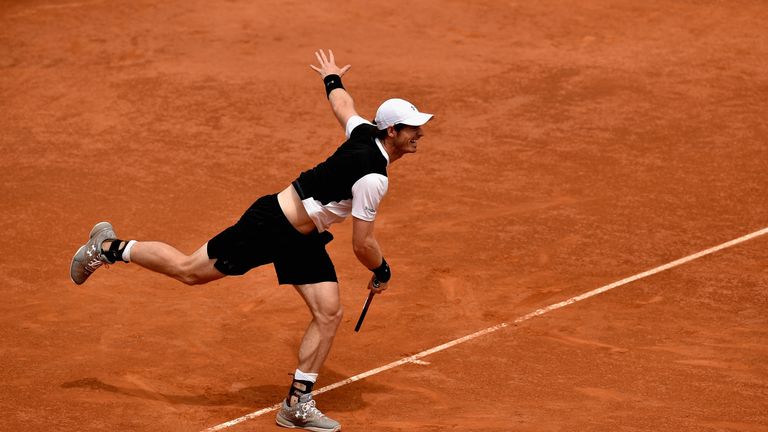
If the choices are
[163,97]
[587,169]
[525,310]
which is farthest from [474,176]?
[163,97]

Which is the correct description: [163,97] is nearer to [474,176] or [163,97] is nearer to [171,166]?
[171,166]

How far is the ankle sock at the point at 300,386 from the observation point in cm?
936

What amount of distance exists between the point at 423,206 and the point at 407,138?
4.76 m

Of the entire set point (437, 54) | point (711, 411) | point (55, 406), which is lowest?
point (711, 411)

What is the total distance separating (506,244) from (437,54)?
6.20 m

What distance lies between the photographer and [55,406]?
9641mm

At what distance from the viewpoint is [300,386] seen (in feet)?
30.7

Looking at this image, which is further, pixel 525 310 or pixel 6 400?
pixel 525 310

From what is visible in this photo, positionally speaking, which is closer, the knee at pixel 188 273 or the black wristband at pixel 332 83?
the knee at pixel 188 273

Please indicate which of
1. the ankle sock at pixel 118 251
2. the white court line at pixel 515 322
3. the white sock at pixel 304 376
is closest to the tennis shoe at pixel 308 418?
the white sock at pixel 304 376

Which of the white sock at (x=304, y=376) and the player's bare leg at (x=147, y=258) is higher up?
the player's bare leg at (x=147, y=258)

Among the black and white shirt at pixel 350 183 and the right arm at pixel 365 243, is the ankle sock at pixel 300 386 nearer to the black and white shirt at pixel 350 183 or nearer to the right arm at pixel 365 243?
the right arm at pixel 365 243

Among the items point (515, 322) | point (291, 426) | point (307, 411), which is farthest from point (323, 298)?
point (515, 322)

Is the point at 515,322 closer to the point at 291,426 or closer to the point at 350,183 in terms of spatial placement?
the point at 291,426
